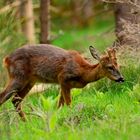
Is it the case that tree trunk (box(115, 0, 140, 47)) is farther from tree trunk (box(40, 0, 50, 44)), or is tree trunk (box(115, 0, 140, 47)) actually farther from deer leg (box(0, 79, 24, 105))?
tree trunk (box(40, 0, 50, 44))

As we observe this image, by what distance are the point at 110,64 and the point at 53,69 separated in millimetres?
965

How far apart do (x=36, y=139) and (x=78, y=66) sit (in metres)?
3.59

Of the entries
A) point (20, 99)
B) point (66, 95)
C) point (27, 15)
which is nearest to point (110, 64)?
point (66, 95)

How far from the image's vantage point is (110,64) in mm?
11289

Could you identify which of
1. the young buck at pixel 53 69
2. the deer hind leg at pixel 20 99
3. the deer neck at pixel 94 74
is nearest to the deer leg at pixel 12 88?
the young buck at pixel 53 69

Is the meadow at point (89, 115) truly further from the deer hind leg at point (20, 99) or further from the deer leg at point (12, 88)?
the deer leg at point (12, 88)

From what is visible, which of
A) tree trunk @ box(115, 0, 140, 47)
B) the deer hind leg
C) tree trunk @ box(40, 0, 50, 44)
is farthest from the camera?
tree trunk @ box(40, 0, 50, 44)

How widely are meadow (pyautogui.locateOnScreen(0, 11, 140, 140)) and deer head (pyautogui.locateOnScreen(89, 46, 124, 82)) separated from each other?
1.03 ft

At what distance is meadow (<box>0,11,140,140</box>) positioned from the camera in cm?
823

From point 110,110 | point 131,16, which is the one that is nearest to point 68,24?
point 131,16

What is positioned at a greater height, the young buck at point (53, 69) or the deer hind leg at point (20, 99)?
the young buck at point (53, 69)

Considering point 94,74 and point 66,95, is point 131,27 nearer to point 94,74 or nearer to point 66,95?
point 94,74

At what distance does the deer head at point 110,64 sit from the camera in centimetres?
1123

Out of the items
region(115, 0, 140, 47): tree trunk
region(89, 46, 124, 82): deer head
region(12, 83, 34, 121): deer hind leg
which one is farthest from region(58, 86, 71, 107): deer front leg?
region(115, 0, 140, 47): tree trunk
